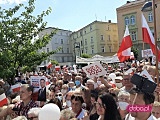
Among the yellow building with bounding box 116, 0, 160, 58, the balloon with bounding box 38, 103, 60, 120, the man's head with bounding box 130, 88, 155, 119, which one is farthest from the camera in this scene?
the yellow building with bounding box 116, 0, 160, 58

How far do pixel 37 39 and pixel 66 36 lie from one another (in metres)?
68.3

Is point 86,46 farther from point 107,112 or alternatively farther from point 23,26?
point 107,112

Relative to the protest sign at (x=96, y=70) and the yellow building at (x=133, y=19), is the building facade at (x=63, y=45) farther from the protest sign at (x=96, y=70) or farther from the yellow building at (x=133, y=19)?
the protest sign at (x=96, y=70)

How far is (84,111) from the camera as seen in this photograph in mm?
4492

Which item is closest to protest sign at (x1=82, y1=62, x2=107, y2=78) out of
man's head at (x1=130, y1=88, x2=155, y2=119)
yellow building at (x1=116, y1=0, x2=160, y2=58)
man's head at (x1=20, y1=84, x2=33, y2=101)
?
man's head at (x1=20, y1=84, x2=33, y2=101)

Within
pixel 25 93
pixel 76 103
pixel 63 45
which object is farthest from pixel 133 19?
pixel 76 103

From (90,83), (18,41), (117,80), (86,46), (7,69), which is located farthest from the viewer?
(86,46)

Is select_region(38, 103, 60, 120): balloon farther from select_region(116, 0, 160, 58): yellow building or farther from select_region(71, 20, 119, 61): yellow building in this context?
select_region(71, 20, 119, 61): yellow building

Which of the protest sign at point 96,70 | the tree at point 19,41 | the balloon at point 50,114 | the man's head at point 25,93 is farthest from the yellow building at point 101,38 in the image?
the balloon at point 50,114

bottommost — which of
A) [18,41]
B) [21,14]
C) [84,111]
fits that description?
[84,111]

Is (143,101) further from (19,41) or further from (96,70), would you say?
(19,41)

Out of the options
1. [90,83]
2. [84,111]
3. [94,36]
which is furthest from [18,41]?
[94,36]

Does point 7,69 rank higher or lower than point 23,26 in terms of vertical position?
lower

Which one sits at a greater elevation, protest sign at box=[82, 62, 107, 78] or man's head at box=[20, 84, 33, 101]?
protest sign at box=[82, 62, 107, 78]
